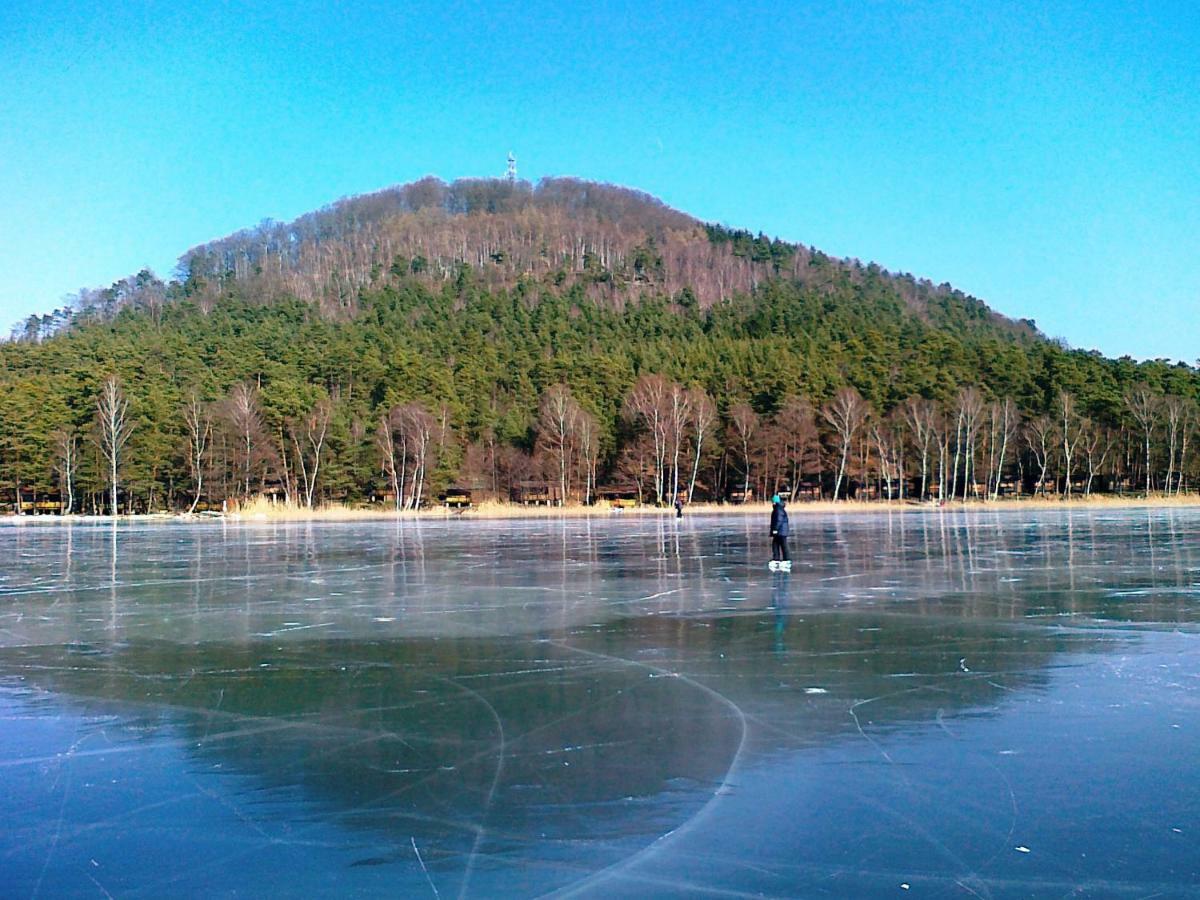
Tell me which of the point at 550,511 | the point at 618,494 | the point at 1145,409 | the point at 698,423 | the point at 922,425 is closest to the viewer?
the point at 550,511

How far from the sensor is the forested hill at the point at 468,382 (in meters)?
62.0

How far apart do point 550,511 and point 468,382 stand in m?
24.2

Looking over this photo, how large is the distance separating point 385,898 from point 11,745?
12.2 feet

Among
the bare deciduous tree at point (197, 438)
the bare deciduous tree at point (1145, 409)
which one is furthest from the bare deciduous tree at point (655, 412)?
the bare deciduous tree at point (1145, 409)

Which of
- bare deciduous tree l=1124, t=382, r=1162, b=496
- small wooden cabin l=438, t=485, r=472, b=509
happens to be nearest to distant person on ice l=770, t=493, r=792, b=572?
small wooden cabin l=438, t=485, r=472, b=509

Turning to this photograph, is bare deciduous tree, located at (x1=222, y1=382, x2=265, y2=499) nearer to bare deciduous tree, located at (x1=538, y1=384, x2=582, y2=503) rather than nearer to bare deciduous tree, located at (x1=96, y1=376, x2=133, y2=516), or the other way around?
bare deciduous tree, located at (x1=96, y1=376, x2=133, y2=516)

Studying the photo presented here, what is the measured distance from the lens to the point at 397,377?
233 ft

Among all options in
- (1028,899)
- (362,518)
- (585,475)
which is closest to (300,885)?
(1028,899)

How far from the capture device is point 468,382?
75062 millimetres

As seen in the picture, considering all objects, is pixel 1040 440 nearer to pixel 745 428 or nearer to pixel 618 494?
pixel 745 428

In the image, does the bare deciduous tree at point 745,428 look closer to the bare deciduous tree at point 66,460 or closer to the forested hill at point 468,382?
the forested hill at point 468,382

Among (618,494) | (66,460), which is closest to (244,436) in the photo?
(66,460)

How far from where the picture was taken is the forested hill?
62.0 metres

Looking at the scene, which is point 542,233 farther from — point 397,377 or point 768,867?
point 768,867
